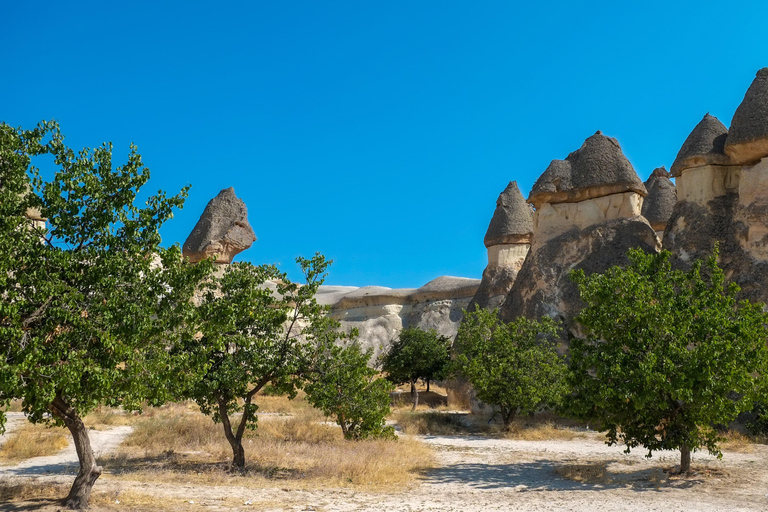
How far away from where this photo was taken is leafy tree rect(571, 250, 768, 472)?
935 cm

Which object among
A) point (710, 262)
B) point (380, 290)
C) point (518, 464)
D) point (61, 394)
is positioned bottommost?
point (518, 464)

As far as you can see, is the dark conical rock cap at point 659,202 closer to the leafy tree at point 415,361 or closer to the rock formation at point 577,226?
the rock formation at point 577,226

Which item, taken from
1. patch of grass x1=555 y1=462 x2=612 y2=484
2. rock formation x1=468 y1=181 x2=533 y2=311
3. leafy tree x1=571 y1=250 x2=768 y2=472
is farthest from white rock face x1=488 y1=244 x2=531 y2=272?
leafy tree x1=571 y1=250 x2=768 y2=472

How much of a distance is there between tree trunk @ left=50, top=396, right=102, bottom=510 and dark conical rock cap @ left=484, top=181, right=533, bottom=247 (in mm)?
22791

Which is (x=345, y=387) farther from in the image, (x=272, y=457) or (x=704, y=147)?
(x=704, y=147)

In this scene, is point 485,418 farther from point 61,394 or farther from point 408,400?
point 61,394

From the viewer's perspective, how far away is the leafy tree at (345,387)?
1084 centimetres

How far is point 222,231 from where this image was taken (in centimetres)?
2708

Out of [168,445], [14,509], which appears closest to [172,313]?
[14,509]

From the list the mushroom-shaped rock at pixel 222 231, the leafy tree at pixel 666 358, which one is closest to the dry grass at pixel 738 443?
the leafy tree at pixel 666 358

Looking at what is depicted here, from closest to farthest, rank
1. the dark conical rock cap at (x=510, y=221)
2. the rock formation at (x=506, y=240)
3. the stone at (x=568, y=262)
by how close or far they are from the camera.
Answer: the stone at (x=568, y=262) → the rock formation at (x=506, y=240) → the dark conical rock cap at (x=510, y=221)

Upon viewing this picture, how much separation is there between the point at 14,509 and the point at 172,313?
284cm

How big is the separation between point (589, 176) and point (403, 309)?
21.6 m

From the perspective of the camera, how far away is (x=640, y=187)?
22.1 m
